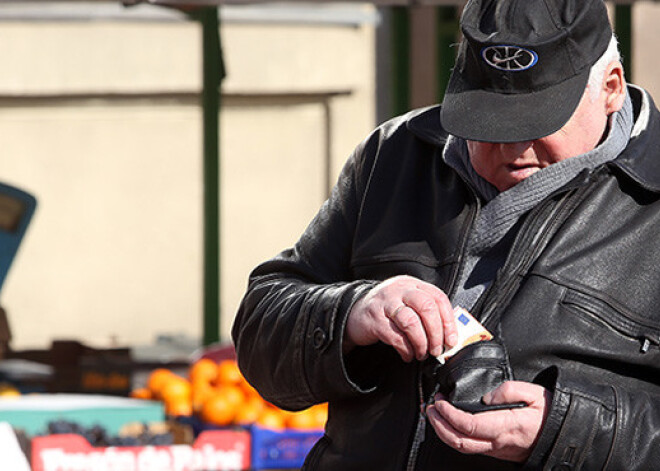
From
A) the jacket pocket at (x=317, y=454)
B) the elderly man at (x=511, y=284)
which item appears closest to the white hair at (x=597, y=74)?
the elderly man at (x=511, y=284)

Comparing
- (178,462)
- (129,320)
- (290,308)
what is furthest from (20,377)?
(129,320)

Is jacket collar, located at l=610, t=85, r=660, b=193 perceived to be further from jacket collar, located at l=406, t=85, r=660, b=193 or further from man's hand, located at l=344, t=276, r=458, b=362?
man's hand, located at l=344, t=276, r=458, b=362

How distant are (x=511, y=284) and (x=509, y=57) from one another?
321 millimetres

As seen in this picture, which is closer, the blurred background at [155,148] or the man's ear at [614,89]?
the man's ear at [614,89]

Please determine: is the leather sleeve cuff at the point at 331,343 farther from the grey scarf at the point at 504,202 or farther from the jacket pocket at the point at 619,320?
the jacket pocket at the point at 619,320

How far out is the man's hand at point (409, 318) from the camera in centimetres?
182

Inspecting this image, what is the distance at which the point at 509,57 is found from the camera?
6.25 feet

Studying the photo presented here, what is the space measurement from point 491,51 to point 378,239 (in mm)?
340

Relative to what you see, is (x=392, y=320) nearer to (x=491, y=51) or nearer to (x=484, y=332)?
(x=484, y=332)

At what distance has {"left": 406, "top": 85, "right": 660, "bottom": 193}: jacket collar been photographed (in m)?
1.93

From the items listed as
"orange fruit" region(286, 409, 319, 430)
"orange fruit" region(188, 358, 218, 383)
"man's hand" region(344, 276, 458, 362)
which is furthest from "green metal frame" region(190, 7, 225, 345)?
"man's hand" region(344, 276, 458, 362)

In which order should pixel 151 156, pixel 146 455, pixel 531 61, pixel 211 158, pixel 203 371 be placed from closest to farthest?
1. pixel 531 61
2. pixel 146 455
3. pixel 203 371
4. pixel 211 158
5. pixel 151 156

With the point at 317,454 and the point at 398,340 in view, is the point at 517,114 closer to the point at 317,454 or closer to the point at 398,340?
the point at 398,340

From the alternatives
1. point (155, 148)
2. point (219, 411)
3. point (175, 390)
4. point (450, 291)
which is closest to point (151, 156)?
point (155, 148)
